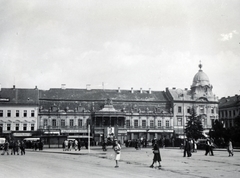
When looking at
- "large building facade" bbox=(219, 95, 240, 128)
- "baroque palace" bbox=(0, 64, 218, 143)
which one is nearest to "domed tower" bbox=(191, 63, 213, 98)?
"baroque palace" bbox=(0, 64, 218, 143)

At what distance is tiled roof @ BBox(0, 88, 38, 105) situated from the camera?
8128 cm

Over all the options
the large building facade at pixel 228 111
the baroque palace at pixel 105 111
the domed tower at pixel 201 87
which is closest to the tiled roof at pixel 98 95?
the baroque palace at pixel 105 111

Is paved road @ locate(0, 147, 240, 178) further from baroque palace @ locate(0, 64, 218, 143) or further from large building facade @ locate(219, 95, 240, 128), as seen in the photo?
large building facade @ locate(219, 95, 240, 128)

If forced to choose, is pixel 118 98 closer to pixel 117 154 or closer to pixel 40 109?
pixel 40 109

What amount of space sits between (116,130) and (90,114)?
24.6 feet

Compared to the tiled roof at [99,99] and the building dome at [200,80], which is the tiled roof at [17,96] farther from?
the building dome at [200,80]

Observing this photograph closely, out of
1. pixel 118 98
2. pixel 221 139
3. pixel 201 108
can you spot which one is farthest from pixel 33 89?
pixel 221 139

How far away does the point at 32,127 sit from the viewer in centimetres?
8200

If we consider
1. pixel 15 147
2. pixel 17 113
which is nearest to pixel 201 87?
pixel 17 113

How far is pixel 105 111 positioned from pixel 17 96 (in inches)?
772

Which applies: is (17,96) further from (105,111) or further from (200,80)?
(200,80)

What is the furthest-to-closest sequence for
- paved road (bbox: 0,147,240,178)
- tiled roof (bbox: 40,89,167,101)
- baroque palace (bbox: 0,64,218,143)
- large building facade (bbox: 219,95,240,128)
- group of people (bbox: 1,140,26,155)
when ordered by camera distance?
large building facade (bbox: 219,95,240,128) < tiled roof (bbox: 40,89,167,101) < baroque palace (bbox: 0,64,218,143) < group of people (bbox: 1,140,26,155) < paved road (bbox: 0,147,240,178)

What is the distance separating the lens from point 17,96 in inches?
3270

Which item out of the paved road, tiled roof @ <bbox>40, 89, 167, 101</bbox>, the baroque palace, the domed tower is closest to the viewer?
the paved road
